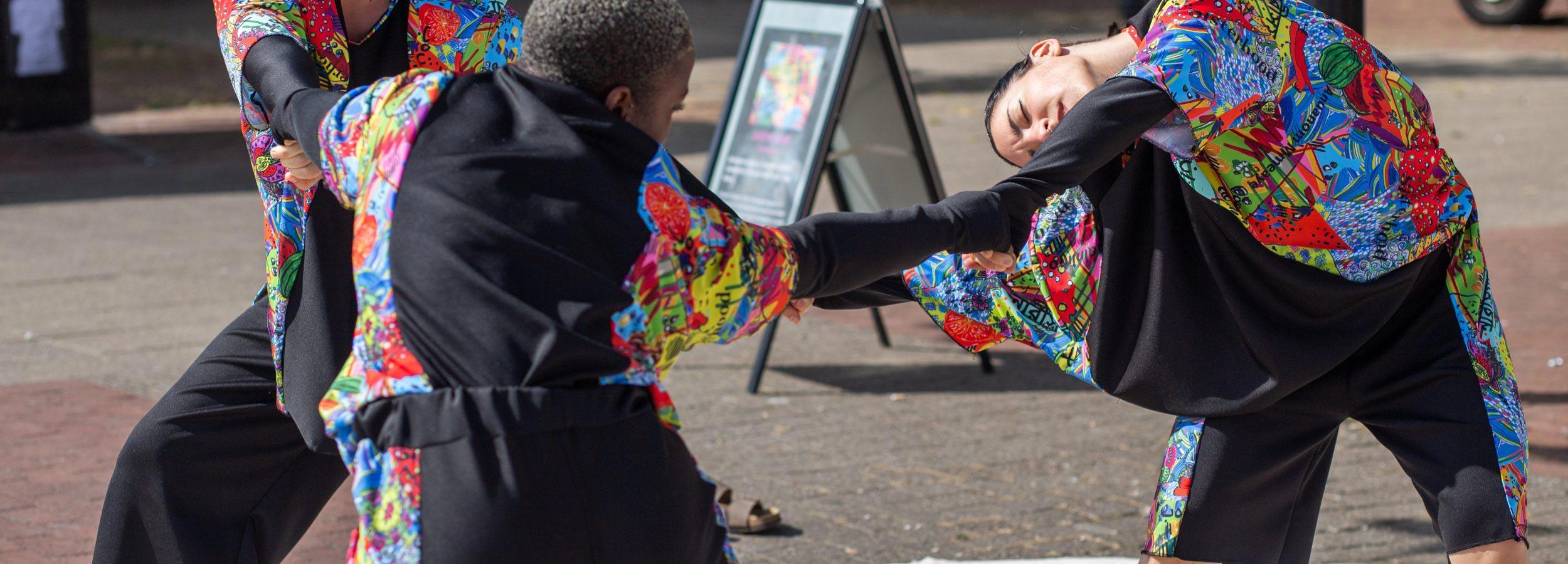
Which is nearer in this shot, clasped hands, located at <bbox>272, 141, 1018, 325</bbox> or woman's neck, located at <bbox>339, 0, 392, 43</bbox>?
clasped hands, located at <bbox>272, 141, 1018, 325</bbox>

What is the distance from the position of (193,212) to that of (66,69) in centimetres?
355

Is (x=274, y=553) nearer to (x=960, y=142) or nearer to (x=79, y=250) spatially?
(x=79, y=250)

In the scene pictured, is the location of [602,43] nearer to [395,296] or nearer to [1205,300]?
[395,296]

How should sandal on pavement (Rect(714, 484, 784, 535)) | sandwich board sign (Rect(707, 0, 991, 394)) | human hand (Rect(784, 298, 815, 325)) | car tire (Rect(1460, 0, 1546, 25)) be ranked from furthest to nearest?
car tire (Rect(1460, 0, 1546, 25))
sandwich board sign (Rect(707, 0, 991, 394))
sandal on pavement (Rect(714, 484, 784, 535))
human hand (Rect(784, 298, 815, 325))

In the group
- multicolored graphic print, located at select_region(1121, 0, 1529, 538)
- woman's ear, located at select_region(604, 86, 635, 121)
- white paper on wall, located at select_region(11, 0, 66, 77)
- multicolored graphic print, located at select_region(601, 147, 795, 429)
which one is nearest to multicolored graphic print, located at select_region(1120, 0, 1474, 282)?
multicolored graphic print, located at select_region(1121, 0, 1529, 538)

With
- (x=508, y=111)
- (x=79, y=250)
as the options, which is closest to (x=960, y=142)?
(x=79, y=250)

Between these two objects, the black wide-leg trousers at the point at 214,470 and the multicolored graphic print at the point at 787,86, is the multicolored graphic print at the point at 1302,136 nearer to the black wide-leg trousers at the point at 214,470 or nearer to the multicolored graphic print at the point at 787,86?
the black wide-leg trousers at the point at 214,470

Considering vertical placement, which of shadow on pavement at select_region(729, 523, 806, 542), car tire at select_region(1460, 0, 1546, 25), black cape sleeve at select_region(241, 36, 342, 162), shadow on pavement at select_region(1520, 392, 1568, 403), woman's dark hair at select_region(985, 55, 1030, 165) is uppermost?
woman's dark hair at select_region(985, 55, 1030, 165)

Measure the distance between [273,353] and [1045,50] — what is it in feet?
5.39

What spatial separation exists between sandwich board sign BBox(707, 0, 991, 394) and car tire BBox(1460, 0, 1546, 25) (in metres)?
17.4

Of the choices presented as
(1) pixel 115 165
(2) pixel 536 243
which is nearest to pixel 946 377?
(2) pixel 536 243

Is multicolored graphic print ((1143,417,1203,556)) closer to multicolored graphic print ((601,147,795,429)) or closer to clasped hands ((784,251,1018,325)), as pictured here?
clasped hands ((784,251,1018,325))

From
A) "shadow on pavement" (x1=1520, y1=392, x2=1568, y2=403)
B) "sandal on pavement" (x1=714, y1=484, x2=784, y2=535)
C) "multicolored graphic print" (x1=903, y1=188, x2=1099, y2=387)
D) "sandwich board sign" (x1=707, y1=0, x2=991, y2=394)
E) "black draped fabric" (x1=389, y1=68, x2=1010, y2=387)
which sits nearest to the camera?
"black draped fabric" (x1=389, y1=68, x2=1010, y2=387)

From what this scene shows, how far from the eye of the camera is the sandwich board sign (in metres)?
6.38
